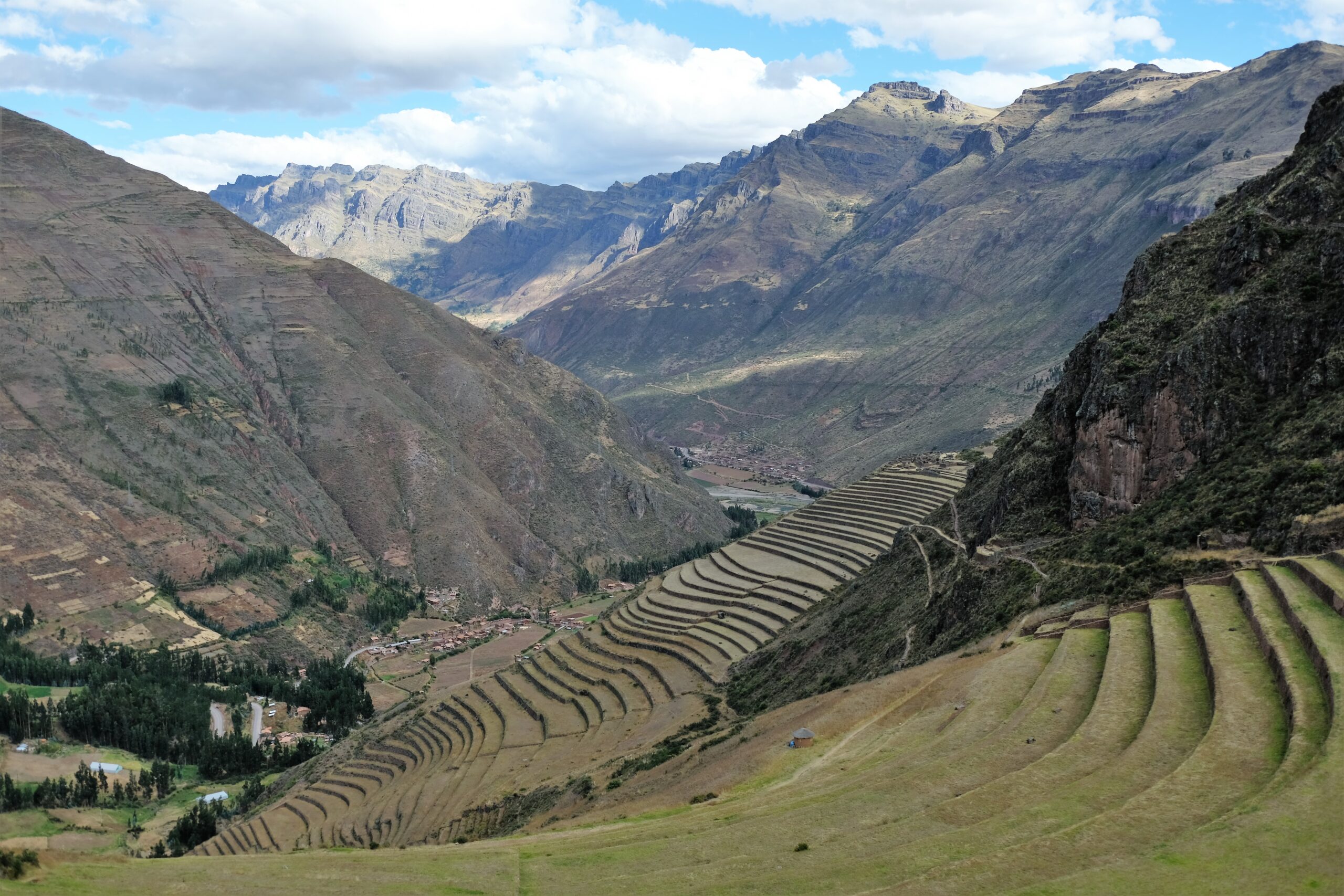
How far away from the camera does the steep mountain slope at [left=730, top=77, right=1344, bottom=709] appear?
139 feet

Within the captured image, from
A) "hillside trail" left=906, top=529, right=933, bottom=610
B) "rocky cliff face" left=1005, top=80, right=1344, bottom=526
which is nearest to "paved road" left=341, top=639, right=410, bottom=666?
"hillside trail" left=906, top=529, right=933, bottom=610

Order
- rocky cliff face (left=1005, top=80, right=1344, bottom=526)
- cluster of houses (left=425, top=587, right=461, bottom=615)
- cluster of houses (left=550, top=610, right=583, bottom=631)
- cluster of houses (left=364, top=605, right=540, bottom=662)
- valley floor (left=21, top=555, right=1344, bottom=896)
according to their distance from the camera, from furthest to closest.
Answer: cluster of houses (left=425, top=587, right=461, bottom=615) < cluster of houses (left=550, top=610, right=583, bottom=631) < cluster of houses (left=364, top=605, right=540, bottom=662) < rocky cliff face (left=1005, top=80, right=1344, bottom=526) < valley floor (left=21, top=555, right=1344, bottom=896)

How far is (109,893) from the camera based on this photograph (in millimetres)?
22359

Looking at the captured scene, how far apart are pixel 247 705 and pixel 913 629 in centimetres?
7010

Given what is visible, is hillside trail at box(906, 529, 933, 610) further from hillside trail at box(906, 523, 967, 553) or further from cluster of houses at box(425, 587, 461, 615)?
cluster of houses at box(425, 587, 461, 615)

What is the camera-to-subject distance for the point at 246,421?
484 feet

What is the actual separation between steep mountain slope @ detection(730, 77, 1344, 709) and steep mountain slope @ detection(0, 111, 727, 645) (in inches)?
3359

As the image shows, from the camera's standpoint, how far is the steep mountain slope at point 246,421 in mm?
123750

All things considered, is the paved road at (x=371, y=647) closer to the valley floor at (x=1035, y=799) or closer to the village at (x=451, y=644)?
the village at (x=451, y=644)

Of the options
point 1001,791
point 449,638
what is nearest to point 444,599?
point 449,638

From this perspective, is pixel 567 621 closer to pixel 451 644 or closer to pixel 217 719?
pixel 451 644

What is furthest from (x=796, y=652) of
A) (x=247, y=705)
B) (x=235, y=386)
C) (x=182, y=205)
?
(x=182, y=205)

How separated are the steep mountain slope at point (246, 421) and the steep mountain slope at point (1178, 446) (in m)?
85.3

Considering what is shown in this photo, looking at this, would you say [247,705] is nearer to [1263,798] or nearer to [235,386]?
[235,386]
